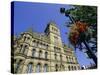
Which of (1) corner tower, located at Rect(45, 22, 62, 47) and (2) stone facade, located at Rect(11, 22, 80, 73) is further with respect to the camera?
(1) corner tower, located at Rect(45, 22, 62, 47)

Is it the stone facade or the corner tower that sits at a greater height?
the corner tower

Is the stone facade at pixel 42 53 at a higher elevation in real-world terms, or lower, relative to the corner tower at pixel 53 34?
lower

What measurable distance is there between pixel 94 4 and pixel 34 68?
3.33ft

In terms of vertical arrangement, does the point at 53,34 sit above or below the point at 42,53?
above

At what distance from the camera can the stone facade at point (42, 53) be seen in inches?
82.0

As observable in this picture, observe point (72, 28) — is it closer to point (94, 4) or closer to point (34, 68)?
point (94, 4)

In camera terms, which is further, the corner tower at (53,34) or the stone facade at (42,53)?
the corner tower at (53,34)

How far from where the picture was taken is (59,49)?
2.31 meters

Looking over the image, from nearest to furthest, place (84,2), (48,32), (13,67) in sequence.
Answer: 1. (13,67)
2. (48,32)
3. (84,2)

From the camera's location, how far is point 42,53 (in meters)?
2.22

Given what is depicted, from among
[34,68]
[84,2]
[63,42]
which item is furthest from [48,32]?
[84,2]

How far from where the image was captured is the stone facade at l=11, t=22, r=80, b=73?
6.83 ft

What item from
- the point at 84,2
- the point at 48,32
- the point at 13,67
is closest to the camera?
the point at 13,67

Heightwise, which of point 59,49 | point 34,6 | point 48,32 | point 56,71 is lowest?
point 56,71
